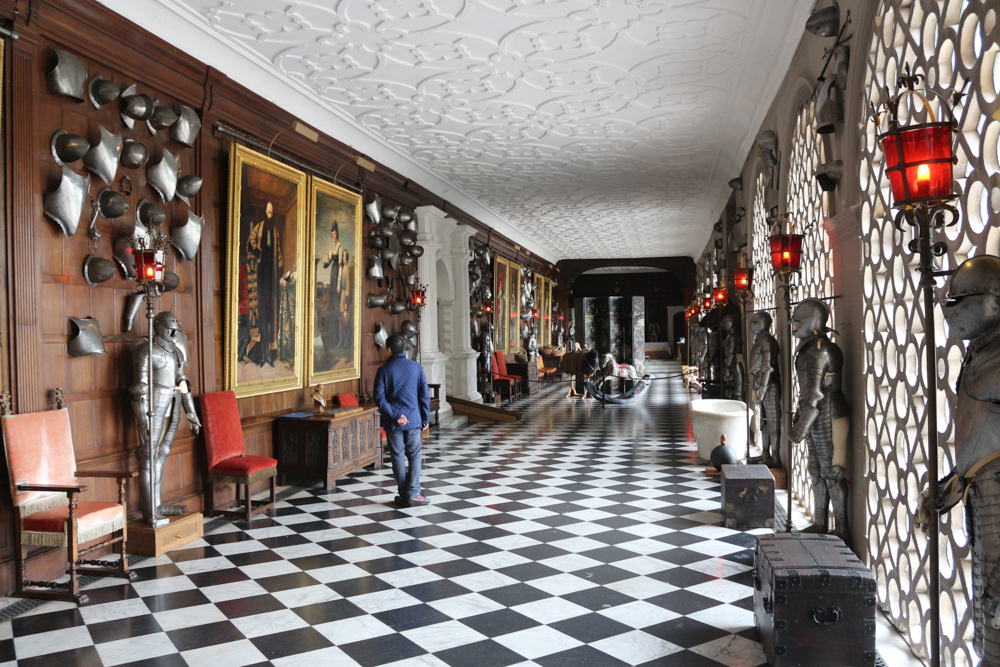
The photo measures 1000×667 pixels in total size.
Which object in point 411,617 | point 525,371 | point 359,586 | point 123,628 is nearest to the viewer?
point 123,628

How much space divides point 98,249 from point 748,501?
5.88 metres

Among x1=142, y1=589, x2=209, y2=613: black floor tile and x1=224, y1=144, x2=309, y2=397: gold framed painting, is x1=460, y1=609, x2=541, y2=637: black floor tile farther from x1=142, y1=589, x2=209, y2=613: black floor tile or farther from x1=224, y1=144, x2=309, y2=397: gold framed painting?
x1=224, y1=144, x2=309, y2=397: gold framed painting

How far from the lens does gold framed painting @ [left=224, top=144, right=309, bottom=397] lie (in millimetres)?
7094

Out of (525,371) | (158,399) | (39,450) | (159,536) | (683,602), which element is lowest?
(683,602)

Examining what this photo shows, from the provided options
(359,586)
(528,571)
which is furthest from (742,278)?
(359,586)

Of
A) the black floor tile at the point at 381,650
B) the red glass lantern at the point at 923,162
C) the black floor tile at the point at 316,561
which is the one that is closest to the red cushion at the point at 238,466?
the black floor tile at the point at 316,561

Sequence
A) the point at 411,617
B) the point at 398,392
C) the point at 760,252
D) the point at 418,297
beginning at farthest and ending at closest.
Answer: the point at 418,297 < the point at 760,252 < the point at 398,392 < the point at 411,617

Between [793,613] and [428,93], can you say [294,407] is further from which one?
[793,613]

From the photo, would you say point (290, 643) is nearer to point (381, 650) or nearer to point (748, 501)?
point (381, 650)

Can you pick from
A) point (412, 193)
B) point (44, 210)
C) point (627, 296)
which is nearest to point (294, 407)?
point (44, 210)

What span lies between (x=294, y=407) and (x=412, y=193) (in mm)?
5065

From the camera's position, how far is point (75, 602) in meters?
4.52

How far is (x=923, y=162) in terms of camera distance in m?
2.61

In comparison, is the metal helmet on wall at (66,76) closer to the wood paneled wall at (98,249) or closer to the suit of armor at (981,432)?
the wood paneled wall at (98,249)
